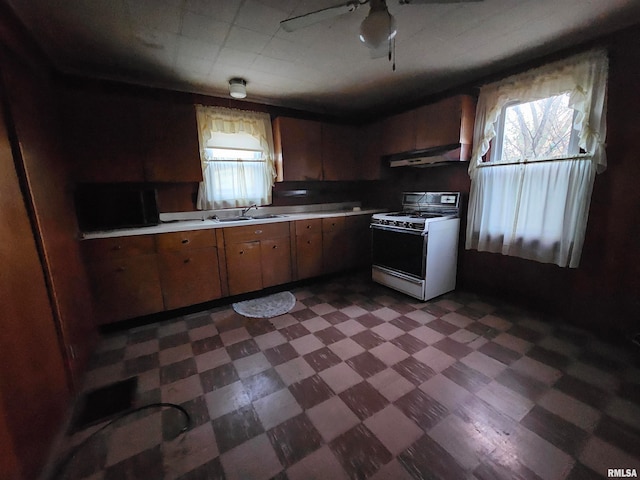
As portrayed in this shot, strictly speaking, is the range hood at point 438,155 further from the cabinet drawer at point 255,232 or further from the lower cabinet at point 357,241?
the cabinet drawer at point 255,232

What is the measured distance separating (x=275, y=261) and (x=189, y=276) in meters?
0.92

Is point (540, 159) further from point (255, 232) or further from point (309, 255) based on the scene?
point (255, 232)

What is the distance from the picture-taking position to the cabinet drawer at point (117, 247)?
216 centimetres

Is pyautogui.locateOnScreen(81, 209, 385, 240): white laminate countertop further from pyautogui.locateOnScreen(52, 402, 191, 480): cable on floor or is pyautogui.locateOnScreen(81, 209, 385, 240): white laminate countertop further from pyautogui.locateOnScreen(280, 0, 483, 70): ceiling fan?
pyautogui.locateOnScreen(280, 0, 483, 70): ceiling fan

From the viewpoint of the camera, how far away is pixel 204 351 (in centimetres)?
205

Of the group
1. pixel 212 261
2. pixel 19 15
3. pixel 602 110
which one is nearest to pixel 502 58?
pixel 602 110

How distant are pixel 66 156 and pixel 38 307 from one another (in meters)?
1.53

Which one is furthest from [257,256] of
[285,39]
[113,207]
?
[285,39]

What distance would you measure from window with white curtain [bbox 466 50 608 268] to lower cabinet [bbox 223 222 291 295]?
2.13 meters

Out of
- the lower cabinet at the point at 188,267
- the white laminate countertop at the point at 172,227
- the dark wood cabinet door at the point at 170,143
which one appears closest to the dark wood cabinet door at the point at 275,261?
the white laminate countertop at the point at 172,227

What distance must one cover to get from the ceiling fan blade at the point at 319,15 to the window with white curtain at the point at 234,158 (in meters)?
1.80

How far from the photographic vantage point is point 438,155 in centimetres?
282

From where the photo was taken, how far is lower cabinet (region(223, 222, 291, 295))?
2.80 metres

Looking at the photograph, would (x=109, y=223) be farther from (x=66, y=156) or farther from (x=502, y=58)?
(x=502, y=58)
